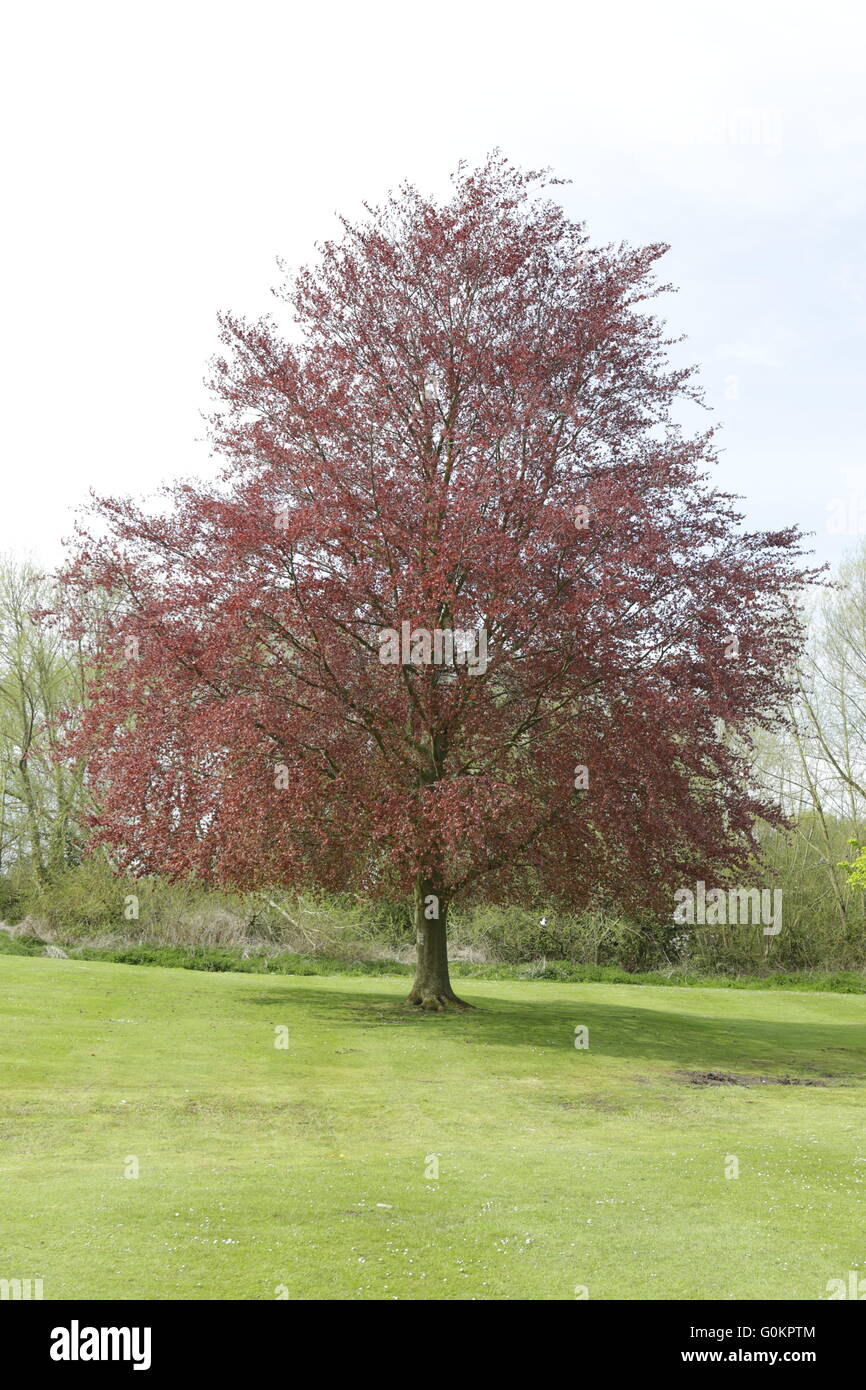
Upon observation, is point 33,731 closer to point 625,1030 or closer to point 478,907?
point 478,907

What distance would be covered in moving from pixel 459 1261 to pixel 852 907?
2633 cm

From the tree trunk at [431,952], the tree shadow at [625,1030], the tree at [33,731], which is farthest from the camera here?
the tree at [33,731]

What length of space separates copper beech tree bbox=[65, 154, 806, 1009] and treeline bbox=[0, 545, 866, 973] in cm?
965

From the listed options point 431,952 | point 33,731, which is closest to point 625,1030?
point 431,952

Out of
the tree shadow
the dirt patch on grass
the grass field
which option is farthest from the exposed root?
the dirt patch on grass

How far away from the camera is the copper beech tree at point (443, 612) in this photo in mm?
15875

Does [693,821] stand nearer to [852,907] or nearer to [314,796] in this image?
[314,796]

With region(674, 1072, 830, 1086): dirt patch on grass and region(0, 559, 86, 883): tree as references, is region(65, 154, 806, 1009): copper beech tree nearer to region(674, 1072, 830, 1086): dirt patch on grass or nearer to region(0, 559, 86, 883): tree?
region(674, 1072, 830, 1086): dirt patch on grass

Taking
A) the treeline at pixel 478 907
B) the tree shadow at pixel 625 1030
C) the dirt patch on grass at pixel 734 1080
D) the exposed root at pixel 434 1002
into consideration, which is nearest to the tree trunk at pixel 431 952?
the exposed root at pixel 434 1002

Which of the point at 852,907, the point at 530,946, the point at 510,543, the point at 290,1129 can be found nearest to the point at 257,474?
the point at 510,543

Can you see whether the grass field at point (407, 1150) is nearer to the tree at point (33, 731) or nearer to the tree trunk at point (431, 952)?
the tree trunk at point (431, 952)

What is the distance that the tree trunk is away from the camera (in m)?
18.0

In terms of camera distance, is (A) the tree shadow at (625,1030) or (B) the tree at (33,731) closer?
(A) the tree shadow at (625,1030)

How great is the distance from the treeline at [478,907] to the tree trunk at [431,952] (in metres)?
8.80
